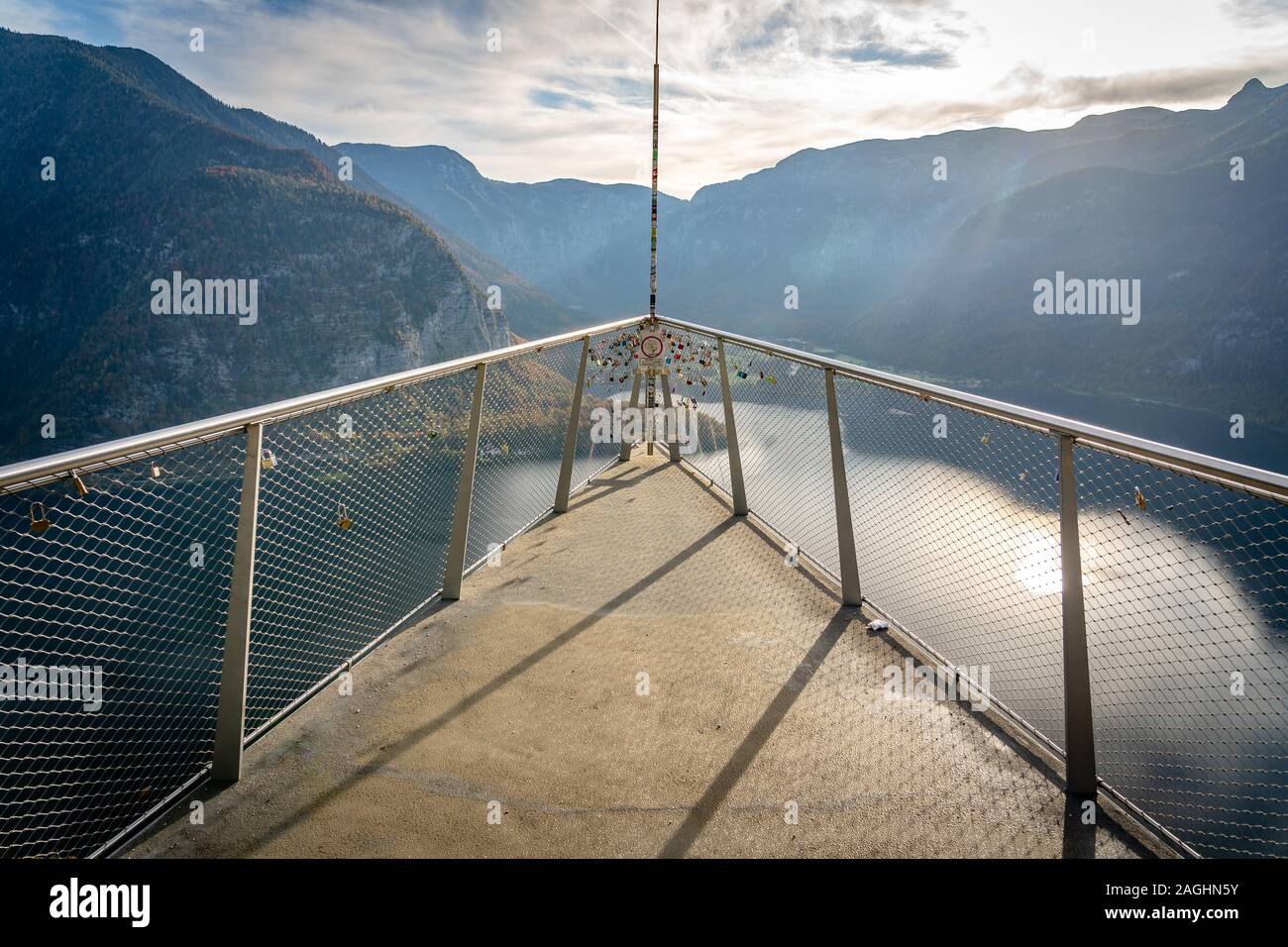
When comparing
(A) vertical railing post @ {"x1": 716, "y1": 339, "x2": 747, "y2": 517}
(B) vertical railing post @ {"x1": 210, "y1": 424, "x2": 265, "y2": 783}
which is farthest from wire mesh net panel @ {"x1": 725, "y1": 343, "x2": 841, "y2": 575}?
(B) vertical railing post @ {"x1": 210, "y1": 424, "x2": 265, "y2": 783}

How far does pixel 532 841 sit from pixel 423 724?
0.74 m

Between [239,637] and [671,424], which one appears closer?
[239,637]

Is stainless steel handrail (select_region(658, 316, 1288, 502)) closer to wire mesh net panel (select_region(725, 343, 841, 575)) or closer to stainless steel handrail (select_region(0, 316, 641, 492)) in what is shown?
wire mesh net panel (select_region(725, 343, 841, 575))

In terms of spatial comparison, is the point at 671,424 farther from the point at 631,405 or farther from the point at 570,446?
the point at 570,446

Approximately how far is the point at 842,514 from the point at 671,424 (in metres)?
3.20

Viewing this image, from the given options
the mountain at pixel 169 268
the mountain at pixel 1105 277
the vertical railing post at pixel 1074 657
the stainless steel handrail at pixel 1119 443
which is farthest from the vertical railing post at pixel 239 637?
the mountain at pixel 169 268

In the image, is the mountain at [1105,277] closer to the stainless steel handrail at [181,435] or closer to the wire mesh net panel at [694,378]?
the wire mesh net panel at [694,378]

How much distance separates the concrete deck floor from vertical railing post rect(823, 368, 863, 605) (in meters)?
0.16

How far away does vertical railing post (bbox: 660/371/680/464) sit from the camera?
642 centimetres

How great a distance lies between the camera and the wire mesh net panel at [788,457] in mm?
5148

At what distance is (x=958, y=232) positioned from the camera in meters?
149

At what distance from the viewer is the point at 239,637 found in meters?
2.14

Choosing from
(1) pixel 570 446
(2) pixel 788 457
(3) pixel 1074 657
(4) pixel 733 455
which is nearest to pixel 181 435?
(3) pixel 1074 657

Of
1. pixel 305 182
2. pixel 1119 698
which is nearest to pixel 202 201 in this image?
pixel 305 182
